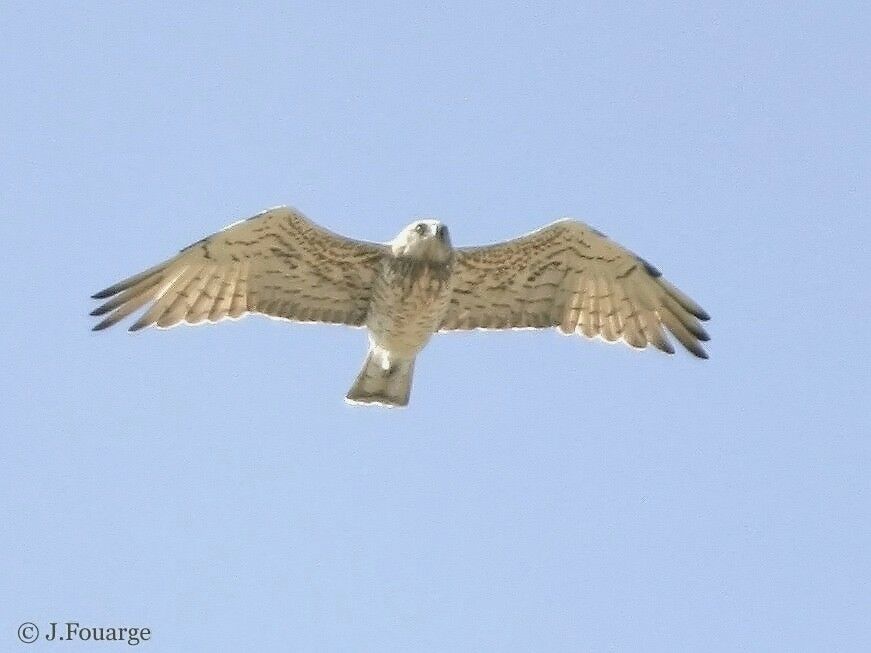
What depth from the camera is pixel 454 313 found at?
1088cm

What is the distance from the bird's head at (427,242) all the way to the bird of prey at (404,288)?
1 centimetres

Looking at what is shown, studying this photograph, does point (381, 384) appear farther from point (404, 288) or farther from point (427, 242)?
point (427, 242)

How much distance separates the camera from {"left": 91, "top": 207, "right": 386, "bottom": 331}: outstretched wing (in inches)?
400

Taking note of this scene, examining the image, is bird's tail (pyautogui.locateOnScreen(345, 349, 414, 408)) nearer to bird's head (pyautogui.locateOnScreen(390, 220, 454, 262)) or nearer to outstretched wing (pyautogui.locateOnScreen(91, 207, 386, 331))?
outstretched wing (pyautogui.locateOnScreen(91, 207, 386, 331))

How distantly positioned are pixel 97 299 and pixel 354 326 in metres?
2.26

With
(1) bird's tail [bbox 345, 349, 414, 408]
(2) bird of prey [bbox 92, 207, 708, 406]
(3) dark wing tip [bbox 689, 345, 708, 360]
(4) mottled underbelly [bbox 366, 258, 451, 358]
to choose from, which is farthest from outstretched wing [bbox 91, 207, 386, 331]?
(3) dark wing tip [bbox 689, 345, 708, 360]

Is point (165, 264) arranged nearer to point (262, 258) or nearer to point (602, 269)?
point (262, 258)

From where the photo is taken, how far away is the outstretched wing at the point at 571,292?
10.5 metres

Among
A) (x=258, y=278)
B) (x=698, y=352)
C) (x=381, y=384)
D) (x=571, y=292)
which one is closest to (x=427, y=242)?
(x=381, y=384)

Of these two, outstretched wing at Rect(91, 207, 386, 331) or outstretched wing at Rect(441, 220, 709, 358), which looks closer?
outstretched wing at Rect(91, 207, 386, 331)

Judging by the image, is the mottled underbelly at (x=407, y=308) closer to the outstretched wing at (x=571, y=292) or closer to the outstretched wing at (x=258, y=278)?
the outstretched wing at (x=258, y=278)

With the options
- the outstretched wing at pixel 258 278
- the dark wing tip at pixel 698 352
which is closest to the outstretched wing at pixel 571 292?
the dark wing tip at pixel 698 352

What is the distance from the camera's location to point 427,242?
966 cm

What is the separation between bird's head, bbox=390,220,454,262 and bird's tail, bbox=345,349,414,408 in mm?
1116
